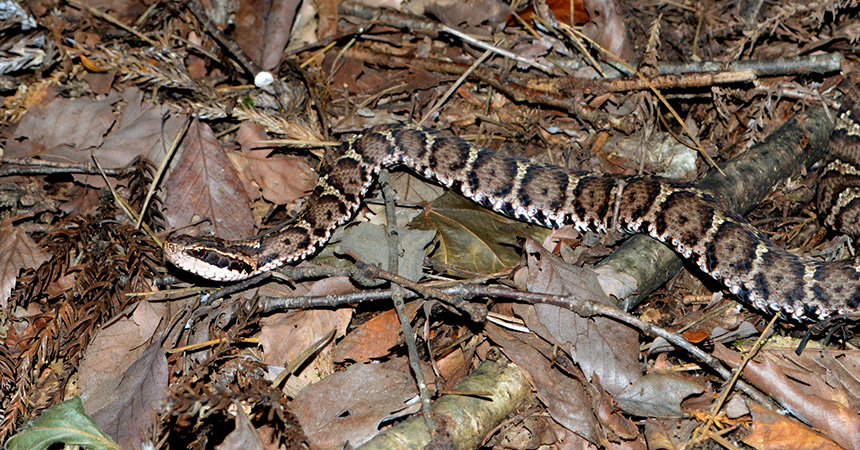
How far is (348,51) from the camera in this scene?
304 inches

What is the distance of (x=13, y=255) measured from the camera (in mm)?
5488

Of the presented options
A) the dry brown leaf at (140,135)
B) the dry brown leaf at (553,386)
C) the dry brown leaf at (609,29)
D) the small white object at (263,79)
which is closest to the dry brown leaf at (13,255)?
the dry brown leaf at (140,135)

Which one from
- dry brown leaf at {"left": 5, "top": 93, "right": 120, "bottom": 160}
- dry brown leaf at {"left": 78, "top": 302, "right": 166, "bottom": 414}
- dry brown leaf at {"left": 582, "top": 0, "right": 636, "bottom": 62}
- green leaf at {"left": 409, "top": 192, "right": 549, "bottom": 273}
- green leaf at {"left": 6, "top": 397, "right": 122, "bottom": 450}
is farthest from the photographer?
dry brown leaf at {"left": 582, "top": 0, "right": 636, "bottom": 62}

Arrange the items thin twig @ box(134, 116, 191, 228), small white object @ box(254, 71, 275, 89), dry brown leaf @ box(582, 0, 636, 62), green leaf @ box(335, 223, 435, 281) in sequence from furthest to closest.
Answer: dry brown leaf @ box(582, 0, 636, 62), small white object @ box(254, 71, 275, 89), thin twig @ box(134, 116, 191, 228), green leaf @ box(335, 223, 435, 281)

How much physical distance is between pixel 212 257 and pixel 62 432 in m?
1.93

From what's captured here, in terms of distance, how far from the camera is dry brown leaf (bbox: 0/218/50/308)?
17.4 feet

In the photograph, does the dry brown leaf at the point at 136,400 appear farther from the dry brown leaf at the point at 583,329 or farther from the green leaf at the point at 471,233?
the dry brown leaf at the point at 583,329

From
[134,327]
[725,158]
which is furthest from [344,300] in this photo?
[725,158]

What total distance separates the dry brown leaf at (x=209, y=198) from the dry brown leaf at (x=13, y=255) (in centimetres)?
121

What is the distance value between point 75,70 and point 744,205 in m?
7.79

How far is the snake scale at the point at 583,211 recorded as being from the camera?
5.38 meters

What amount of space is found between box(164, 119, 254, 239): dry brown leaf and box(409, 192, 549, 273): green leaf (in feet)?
6.13

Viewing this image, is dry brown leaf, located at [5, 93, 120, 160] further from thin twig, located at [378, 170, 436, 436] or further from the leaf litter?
thin twig, located at [378, 170, 436, 436]

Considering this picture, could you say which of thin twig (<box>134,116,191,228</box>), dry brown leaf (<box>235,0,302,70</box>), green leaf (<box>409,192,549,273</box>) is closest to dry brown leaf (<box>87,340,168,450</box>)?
thin twig (<box>134,116,191,228</box>)
